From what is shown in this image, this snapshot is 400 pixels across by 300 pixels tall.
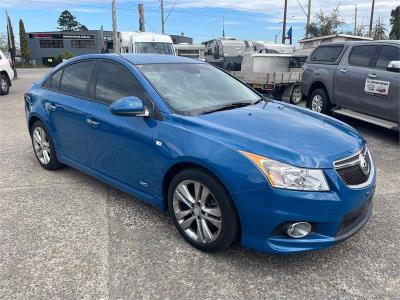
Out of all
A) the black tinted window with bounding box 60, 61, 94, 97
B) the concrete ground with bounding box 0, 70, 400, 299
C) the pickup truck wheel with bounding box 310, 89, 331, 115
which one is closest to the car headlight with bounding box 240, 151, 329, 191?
the concrete ground with bounding box 0, 70, 400, 299

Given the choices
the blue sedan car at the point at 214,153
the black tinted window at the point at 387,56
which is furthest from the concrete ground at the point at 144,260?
the black tinted window at the point at 387,56

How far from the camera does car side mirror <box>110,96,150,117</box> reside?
11.2 ft

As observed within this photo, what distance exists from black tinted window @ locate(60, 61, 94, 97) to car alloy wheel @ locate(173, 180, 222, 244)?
176 centimetres

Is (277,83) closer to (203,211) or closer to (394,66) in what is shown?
(394,66)

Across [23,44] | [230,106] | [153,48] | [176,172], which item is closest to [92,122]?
[176,172]

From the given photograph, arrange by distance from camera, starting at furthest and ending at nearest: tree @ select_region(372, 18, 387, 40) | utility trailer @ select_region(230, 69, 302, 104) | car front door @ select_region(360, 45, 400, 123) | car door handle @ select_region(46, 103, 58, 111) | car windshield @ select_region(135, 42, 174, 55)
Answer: tree @ select_region(372, 18, 387, 40), car windshield @ select_region(135, 42, 174, 55), utility trailer @ select_region(230, 69, 302, 104), car front door @ select_region(360, 45, 400, 123), car door handle @ select_region(46, 103, 58, 111)

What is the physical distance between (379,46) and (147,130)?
564cm

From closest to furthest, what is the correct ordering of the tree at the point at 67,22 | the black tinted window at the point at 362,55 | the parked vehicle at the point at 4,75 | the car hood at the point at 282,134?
1. the car hood at the point at 282,134
2. the black tinted window at the point at 362,55
3. the parked vehicle at the point at 4,75
4. the tree at the point at 67,22

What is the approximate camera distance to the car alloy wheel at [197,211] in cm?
310

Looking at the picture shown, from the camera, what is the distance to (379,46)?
23.9 ft

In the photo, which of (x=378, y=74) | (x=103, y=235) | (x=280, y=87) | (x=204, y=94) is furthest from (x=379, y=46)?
(x=103, y=235)

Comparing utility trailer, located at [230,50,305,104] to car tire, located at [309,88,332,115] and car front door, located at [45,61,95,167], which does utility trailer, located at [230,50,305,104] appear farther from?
car front door, located at [45,61,95,167]

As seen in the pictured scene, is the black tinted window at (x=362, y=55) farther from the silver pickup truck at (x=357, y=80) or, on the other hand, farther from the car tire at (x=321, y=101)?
the car tire at (x=321, y=101)

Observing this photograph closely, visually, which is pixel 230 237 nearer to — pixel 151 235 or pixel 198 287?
pixel 198 287
